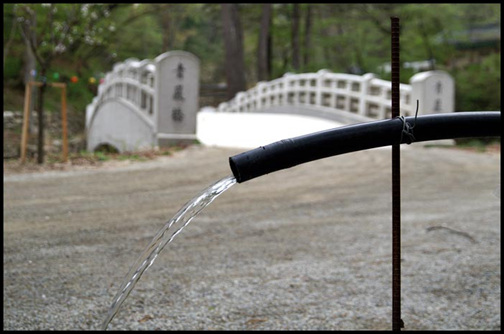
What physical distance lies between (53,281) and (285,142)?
321 cm

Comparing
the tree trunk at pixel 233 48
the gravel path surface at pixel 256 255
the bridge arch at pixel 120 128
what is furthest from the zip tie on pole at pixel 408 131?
the tree trunk at pixel 233 48

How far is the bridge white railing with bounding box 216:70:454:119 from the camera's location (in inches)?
516

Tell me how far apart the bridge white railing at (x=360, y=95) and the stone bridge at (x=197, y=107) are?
0.8 inches

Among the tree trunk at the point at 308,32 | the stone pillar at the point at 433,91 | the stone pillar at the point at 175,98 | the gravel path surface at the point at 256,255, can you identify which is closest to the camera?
the gravel path surface at the point at 256,255

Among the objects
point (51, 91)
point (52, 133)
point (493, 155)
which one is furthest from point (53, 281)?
point (51, 91)

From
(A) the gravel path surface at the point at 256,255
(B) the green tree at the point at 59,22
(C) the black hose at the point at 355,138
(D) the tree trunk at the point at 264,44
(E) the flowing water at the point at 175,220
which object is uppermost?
(D) the tree trunk at the point at 264,44

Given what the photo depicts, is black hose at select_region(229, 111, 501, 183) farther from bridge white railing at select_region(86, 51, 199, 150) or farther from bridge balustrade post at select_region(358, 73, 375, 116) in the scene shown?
bridge balustrade post at select_region(358, 73, 375, 116)

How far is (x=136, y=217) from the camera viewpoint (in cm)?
619

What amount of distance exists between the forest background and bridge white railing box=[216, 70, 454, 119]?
1.36m

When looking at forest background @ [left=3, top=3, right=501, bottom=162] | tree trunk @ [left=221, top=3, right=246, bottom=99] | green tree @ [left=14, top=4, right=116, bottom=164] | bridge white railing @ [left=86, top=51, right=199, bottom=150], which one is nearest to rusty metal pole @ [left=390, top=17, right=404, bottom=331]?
forest background @ [left=3, top=3, right=501, bottom=162]

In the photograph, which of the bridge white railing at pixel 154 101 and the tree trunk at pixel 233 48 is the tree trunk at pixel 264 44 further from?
the bridge white railing at pixel 154 101

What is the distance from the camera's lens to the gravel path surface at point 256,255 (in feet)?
12.0

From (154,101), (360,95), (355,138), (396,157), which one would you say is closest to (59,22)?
(154,101)

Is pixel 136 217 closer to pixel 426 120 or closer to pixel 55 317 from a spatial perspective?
pixel 55 317
